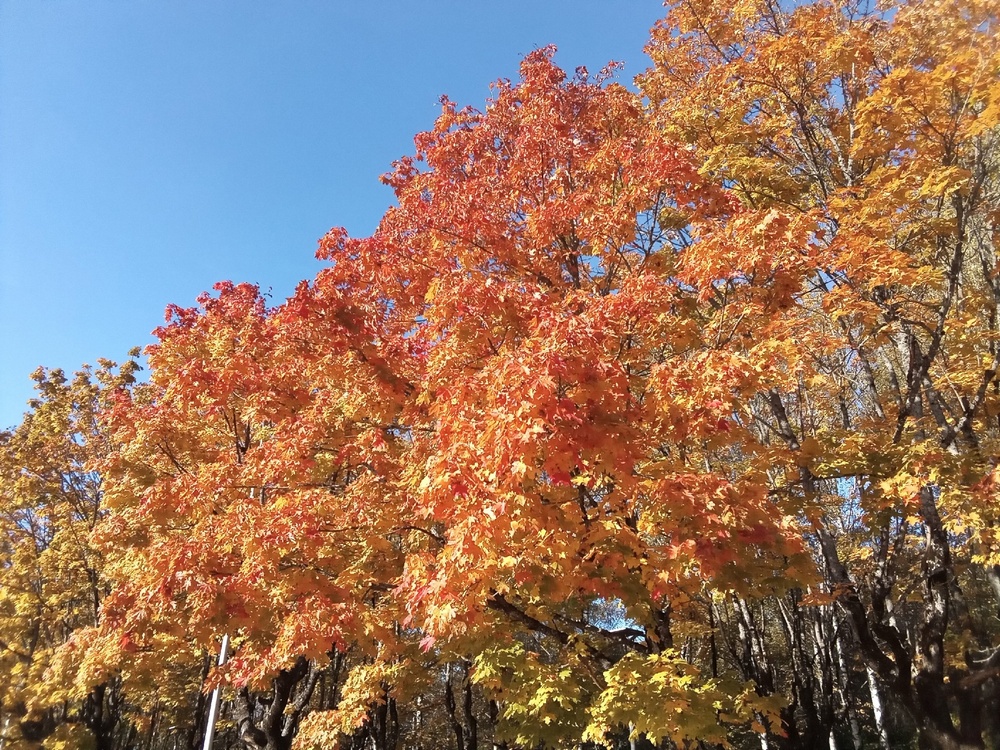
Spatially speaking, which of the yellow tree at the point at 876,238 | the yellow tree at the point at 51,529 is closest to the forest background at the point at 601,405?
the yellow tree at the point at 876,238

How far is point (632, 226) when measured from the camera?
7203 millimetres

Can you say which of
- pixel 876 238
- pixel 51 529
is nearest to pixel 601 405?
pixel 876 238

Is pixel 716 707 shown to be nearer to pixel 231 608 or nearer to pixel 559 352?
pixel 559 352

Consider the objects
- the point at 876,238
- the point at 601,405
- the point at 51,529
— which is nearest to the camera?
the point at 601,405

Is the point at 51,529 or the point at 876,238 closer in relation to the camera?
the point at 876,238

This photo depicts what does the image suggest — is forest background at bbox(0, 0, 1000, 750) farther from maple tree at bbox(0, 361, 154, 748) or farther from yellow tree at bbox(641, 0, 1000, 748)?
maple tree at bbox(0, 361, 154, 748)

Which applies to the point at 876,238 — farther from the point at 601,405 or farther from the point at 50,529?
the point at 50,529

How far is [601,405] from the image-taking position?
500cm

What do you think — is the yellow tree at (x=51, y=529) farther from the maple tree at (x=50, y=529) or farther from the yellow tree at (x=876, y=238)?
the yellow tree at (x=876, y=238)

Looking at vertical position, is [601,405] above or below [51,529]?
below

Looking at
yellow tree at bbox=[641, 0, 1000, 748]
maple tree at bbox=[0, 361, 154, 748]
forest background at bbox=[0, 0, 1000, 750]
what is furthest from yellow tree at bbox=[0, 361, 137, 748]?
yellow tree at bbox=[641, 0, 1000, 748]

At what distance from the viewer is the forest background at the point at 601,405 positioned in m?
5.38

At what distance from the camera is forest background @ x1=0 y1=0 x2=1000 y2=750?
Answer: 538 cm

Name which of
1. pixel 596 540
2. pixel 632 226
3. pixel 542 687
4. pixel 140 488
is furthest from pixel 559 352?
pixel 140 488
